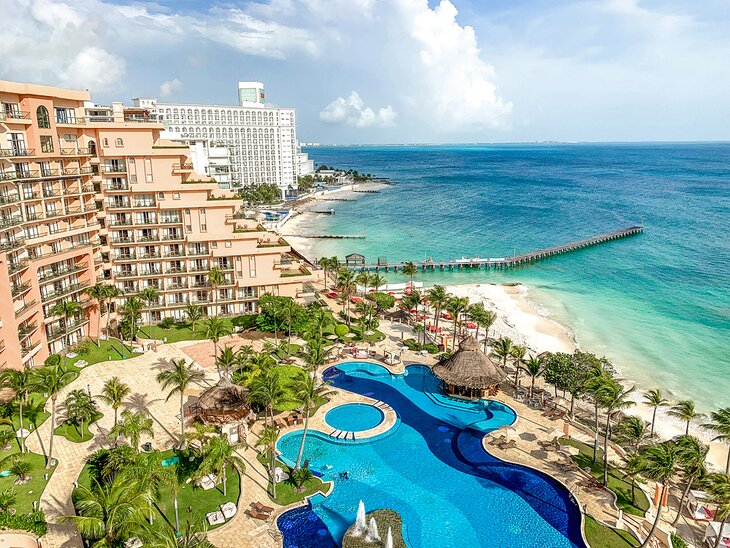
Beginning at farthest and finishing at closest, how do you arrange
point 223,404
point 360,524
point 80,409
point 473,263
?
point 473,263 < point 223,404 < point 80,409 < point 360,524

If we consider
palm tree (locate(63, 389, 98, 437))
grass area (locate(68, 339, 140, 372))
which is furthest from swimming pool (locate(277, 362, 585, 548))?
grass area (locate(68, 339, 140, 372))

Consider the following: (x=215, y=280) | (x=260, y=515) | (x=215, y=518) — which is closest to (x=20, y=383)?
(x=215, y=518)

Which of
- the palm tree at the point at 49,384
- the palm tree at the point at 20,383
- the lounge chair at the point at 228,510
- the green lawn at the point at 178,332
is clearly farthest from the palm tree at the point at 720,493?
the green lawn at the point at 178,332

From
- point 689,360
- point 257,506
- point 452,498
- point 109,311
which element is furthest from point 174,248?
point 689,360

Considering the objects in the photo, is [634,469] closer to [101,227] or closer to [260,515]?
[260,515]

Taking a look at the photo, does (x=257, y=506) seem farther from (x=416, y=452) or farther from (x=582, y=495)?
(x=582, y=495)

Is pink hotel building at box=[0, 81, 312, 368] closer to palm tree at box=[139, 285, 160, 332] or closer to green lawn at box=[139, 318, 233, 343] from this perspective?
palm tree at box=[139, 285, 160, 332]

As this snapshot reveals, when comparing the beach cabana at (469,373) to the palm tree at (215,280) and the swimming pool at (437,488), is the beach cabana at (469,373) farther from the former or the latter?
the palm tree at (215,280)
